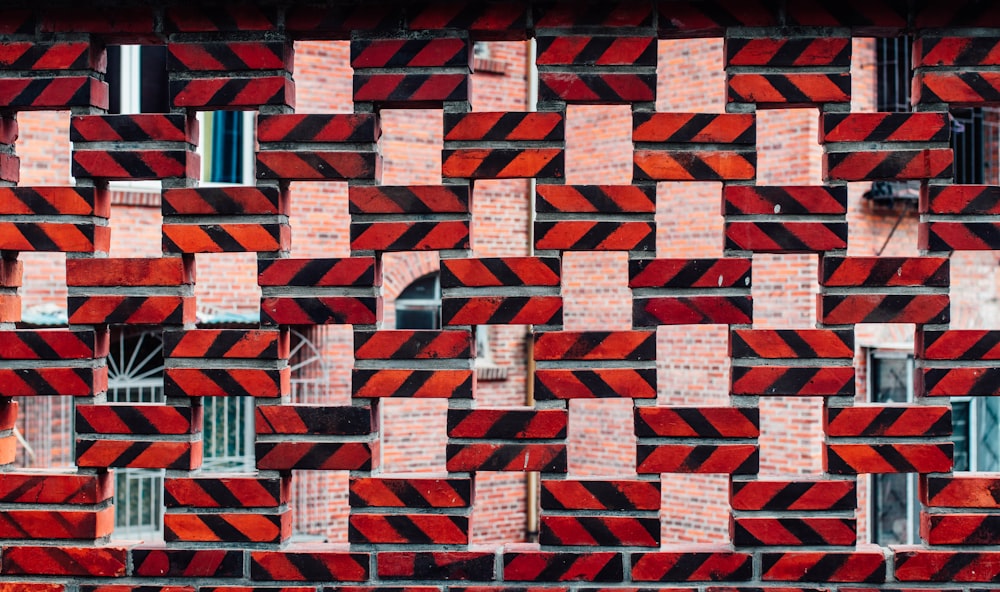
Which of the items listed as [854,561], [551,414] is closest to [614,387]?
[551,414]

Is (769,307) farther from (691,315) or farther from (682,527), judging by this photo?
(691,315)

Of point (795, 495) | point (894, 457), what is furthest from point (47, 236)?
point (894, 457)

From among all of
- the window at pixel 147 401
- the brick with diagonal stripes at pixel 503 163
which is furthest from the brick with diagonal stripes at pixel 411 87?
the window at pixel 147 401

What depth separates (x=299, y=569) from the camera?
9.91 ft

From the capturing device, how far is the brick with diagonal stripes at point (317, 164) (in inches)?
118

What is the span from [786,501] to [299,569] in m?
1.58

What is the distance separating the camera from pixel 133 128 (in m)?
3.04

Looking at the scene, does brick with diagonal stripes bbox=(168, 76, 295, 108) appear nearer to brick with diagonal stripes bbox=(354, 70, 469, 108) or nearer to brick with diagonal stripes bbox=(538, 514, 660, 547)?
brick with diagonal stripes bbox=(354, 70, 469, 108)

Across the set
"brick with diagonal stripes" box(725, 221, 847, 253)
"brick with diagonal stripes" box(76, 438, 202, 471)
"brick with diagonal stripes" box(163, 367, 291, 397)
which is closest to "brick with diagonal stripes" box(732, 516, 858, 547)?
"brick with diagonal stripes" box(725, 221, 847, 253)

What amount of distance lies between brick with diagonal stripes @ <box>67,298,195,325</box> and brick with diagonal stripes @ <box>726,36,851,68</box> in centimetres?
196

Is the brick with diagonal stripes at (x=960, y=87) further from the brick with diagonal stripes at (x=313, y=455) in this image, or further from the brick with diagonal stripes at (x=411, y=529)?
the brick with diagonal stripes at (x=313, y=455)

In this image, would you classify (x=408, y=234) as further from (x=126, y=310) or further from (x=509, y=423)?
(x=126, y=310)

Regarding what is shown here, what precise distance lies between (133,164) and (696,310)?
6.17ft

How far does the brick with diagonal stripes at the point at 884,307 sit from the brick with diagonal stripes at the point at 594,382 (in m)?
0.59
